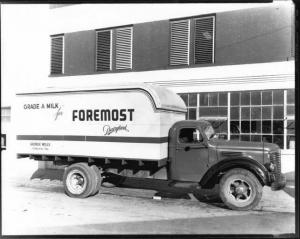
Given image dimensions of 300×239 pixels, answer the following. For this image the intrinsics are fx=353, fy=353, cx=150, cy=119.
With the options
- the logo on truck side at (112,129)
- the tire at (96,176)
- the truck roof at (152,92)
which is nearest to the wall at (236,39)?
the truck roof at (152,92)

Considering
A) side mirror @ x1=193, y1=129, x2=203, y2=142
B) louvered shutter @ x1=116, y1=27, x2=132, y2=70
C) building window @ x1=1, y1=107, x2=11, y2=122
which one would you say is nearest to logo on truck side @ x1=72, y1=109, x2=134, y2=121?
side mirror @ x1=193, y1=129, x2=203, y2=142

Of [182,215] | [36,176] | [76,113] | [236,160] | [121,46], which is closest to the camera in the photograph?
[182,215]

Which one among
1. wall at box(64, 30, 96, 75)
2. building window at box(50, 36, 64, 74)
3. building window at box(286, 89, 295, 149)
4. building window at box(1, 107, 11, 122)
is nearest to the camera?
building window at box(286, 89, 295, 149)

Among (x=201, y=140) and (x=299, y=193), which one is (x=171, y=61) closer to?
(x=201, y=140)

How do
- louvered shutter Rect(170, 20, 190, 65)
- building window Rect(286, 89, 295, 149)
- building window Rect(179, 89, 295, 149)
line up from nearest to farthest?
building window Rect(286, 89, 295, 149)
building window Rect(179, 89, 295, 149)
louvered shutter Rect(170, 20, 190, 65)

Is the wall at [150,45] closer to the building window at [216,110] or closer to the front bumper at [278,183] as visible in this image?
the building window at [216,110]

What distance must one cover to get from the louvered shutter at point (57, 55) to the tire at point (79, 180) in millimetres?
8221

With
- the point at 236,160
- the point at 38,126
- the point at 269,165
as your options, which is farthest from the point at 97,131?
the point at 269,165

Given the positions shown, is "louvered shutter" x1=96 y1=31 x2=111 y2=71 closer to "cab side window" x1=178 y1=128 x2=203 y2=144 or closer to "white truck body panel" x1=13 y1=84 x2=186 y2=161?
"white truck body panel" x1=13 y1=84 x2=186 y2=161

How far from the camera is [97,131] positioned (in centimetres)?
927

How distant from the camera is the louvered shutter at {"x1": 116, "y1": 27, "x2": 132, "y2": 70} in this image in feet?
49.1

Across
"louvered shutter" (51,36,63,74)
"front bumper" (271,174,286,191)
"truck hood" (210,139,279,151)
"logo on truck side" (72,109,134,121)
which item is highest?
"louvered shutter" (51,36,63,74)

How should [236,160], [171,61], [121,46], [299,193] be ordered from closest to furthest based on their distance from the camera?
[299,193]
[236,160]
[171,61]
[121,46]

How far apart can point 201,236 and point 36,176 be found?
8127 mm
